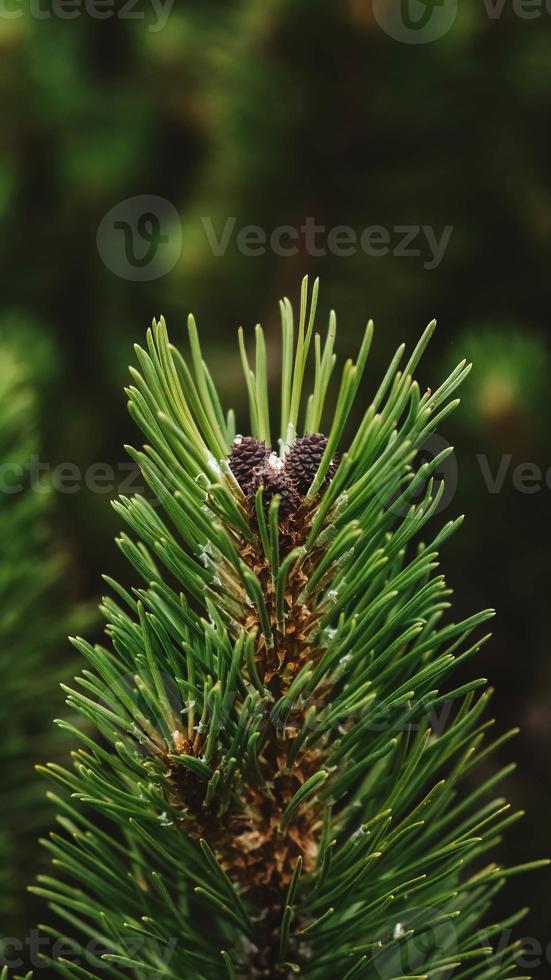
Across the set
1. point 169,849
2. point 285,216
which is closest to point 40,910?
point 169,849

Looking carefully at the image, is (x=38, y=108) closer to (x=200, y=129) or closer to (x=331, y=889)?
(x=200, y=129)

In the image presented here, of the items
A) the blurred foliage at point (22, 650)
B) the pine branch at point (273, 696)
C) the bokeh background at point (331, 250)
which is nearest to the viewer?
the pine branch at point (273, 696)

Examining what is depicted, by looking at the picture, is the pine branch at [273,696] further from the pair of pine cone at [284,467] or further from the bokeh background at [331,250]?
the bokeh background at [331,250]

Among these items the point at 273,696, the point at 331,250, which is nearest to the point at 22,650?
the point at 273,696

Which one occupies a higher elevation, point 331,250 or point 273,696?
point 331,250

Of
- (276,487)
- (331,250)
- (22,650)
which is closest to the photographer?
(276,487)

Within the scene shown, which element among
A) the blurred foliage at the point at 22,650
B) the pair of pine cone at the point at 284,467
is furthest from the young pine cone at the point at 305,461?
the blurred foliage at the point at 22,650

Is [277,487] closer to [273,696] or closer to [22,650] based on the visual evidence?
[273,696]
